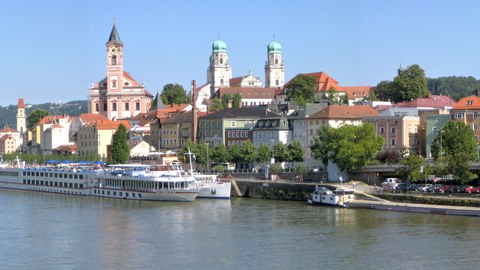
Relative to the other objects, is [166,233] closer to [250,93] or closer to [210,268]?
[210,268]

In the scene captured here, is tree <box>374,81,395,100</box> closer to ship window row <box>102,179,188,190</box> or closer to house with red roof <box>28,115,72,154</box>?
house with red roof <box>28,115,72,154</box>

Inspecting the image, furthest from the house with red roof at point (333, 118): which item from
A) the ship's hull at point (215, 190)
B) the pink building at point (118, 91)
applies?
the pink building at point (118, 91)

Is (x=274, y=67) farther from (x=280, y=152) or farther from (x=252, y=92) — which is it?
(x=280, y=152)

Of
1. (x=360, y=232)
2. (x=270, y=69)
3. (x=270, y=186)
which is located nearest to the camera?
(x=360, y=232)

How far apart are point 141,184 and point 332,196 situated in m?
13.4

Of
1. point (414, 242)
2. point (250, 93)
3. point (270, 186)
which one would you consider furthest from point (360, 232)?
point (250, 93)

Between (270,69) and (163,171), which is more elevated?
(270,69)

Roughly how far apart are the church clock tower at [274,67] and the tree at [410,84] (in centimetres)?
5361

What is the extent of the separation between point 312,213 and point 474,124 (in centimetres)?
2055

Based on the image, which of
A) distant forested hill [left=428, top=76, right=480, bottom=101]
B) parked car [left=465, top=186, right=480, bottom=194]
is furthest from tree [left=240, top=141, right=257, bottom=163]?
distant forested hill [left=428, top=76, right=480, bottom=101]

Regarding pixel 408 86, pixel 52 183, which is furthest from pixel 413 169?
pixel 408 86

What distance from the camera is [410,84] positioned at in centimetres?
9425

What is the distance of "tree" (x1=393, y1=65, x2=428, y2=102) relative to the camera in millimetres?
93500

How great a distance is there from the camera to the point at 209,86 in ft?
493
